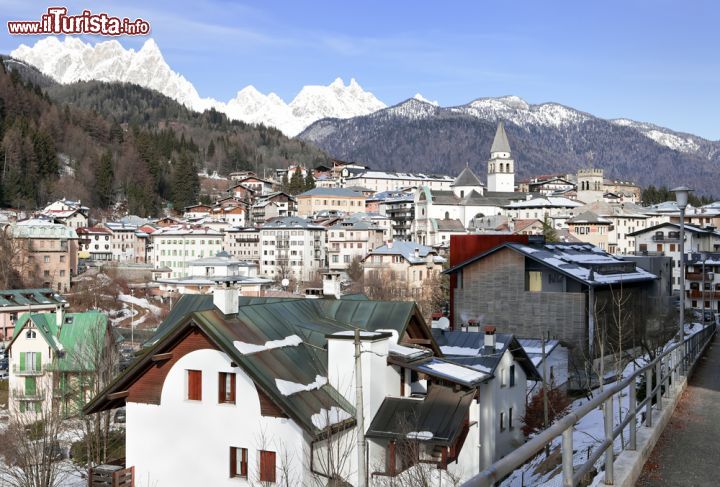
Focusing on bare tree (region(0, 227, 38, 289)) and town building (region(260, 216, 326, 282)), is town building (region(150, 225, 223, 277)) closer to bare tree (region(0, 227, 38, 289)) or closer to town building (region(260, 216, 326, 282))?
town building (region(260, 216, 326, 282))

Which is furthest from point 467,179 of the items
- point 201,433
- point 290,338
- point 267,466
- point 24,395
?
point 267,466

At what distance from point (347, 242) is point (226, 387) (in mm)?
99217

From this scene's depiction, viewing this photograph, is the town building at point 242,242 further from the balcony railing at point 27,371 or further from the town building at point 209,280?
the balcony railing at point 27,371

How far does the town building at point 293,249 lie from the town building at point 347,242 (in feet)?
5.15

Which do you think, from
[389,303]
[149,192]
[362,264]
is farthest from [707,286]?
[149,192]

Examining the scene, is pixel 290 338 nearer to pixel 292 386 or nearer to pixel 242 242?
pixel 292 386

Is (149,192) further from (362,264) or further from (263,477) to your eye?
(263,477)

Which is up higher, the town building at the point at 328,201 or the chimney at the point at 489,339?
the town building at the point at 328,201

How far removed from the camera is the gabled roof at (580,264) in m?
44.0

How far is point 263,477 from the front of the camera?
17172 millimetres

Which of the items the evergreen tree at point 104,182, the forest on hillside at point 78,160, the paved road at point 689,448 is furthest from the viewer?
the evergreen tree at point 104,182

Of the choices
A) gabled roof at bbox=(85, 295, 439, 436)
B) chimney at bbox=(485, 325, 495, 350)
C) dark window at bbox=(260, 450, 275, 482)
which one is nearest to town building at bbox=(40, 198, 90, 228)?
chimney at bbox=(485, 325, 495, 350)

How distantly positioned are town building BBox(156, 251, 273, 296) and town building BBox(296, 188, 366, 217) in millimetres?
38307

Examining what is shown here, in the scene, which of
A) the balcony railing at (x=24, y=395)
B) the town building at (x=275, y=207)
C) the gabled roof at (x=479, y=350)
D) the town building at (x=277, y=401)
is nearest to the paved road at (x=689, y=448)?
→ the town building at (x=277, y=401)
